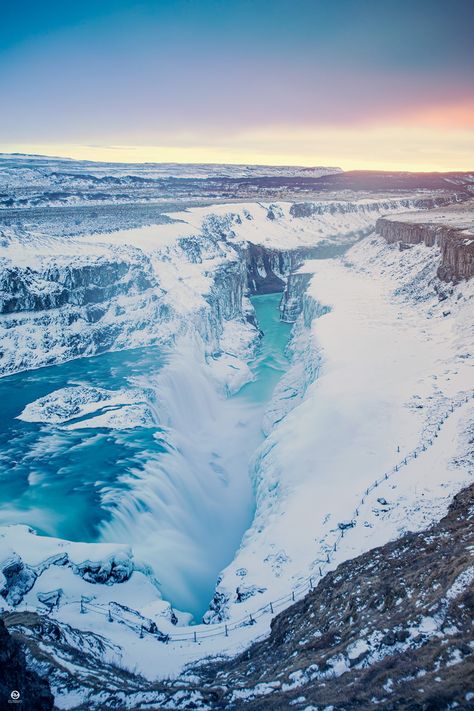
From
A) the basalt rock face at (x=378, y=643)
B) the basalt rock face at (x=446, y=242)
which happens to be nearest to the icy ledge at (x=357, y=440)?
the basalt rock face at (x=446, y=242)

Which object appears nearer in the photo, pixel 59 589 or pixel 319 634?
pixel 319 634

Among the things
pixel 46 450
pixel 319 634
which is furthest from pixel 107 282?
pixel 319 634

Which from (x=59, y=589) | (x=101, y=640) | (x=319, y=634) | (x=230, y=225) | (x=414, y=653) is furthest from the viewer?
(x=230, y=225)

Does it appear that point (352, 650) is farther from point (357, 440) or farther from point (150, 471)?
point (150, 471)

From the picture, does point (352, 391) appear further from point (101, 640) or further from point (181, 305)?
point (181, 305)

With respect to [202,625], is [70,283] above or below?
above

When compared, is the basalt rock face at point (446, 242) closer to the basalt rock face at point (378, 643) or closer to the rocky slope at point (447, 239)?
the rocky slope at point (447, 239)

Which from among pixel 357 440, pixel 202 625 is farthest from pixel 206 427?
pixel 202 625
